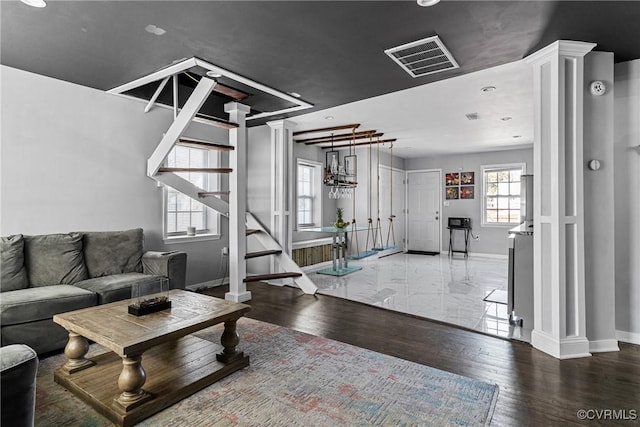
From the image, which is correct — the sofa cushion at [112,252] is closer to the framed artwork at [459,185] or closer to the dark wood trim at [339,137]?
the dark wood trim at [339,137]

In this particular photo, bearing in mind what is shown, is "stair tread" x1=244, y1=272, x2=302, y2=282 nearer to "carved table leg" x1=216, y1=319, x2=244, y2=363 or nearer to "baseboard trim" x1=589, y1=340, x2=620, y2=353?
"carved table leg" x1=216, y1=319, x2=244, y2=363

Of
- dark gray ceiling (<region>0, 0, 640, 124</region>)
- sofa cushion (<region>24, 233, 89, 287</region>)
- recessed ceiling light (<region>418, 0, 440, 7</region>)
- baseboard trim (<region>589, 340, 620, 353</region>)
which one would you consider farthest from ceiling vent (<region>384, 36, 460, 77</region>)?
sofa cushion (<region>24, 233, 89, 287</region>)

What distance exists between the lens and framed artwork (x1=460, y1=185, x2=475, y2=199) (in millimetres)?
8250

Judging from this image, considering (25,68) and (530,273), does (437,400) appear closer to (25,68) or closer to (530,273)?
(530,273)

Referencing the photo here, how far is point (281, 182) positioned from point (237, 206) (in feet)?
3.54

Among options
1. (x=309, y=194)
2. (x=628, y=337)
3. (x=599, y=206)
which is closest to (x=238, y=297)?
(x=309, y=194)

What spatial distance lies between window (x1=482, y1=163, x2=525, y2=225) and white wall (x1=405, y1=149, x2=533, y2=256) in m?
0.11

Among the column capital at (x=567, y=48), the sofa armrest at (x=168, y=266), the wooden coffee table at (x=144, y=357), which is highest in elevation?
the column capital at (x=567, y=48)

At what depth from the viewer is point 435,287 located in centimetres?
496

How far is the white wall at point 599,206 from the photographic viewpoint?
2.78 metres

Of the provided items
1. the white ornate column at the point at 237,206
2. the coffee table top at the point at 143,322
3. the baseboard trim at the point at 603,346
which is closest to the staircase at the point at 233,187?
the white ornate column at the point at 237,206

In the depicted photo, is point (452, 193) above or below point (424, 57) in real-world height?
below

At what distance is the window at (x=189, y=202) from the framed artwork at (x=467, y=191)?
6.11 metres

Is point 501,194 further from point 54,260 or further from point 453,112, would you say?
point 54,260
